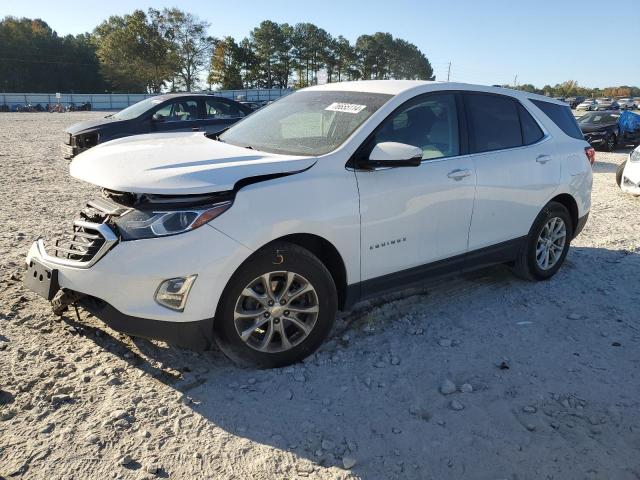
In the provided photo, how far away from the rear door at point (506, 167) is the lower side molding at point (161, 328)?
2.29 metres

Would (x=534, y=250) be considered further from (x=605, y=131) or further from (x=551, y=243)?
(x=605, y=131)

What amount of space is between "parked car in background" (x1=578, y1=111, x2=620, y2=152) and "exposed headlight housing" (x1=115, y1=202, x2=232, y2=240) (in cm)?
1711

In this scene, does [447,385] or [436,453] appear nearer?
[436,453]


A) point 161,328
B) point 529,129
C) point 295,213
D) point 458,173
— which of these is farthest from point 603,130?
point 161,328

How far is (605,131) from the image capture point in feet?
56.7

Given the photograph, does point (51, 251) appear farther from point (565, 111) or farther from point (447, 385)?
point (565, 111)

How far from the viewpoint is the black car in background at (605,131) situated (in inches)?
677

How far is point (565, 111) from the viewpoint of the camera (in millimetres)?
Result: 5230

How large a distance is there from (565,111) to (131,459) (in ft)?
16.1

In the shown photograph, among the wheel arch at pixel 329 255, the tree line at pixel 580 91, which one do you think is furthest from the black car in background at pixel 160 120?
the tree line at pixel 580 91

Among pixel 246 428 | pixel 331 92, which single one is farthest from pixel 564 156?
pixel 246 428

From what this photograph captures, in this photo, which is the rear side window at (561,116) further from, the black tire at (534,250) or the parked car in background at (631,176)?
the parked car in background at (631,176)

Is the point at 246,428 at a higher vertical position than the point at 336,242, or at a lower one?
lower

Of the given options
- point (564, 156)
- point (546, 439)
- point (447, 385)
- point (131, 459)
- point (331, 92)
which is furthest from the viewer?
point (564, 156)
